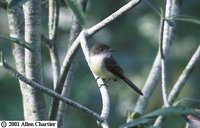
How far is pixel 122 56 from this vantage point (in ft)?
29.8

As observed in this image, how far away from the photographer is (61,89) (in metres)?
4.31

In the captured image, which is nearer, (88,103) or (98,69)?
(98,69)

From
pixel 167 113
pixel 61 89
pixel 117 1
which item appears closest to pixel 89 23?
pixel 117 1

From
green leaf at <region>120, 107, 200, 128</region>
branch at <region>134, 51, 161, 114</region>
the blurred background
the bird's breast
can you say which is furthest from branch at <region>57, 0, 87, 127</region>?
the blurred background

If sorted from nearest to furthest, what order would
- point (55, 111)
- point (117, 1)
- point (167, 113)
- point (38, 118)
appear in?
1. point (167, 113)
2. point (38, 118)
3. point (55, 111)
4. point (117, 1)

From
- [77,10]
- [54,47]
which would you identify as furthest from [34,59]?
[77,10]

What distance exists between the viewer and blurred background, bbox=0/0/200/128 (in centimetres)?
798

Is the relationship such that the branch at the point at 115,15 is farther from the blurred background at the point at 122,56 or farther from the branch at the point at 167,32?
the blurred background at the point at 122,56

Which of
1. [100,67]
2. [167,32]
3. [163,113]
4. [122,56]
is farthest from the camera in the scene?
[122,56]

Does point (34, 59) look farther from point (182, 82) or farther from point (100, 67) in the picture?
point (100, 67)

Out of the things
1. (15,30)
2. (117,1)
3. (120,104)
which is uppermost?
(117,1)

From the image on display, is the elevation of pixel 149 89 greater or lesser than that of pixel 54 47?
lesser

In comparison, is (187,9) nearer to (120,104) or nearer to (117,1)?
(117,1)

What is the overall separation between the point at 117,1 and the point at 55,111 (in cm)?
497
